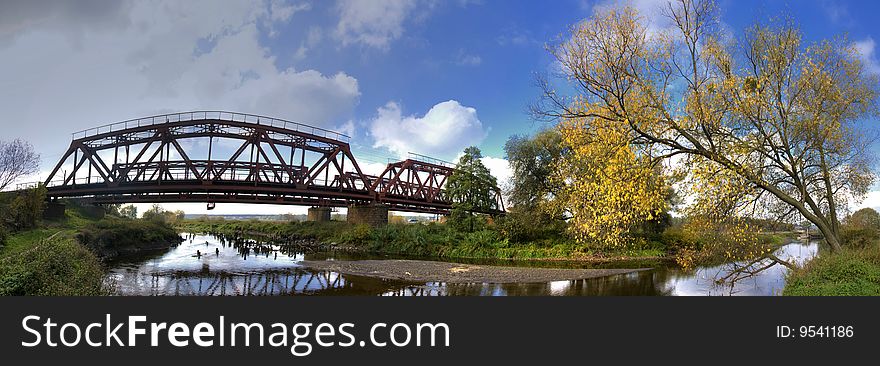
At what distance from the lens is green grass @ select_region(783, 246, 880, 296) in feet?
38.1

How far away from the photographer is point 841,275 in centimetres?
1280

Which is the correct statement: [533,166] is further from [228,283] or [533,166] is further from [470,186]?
[228,283]

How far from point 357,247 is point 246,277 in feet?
74.3

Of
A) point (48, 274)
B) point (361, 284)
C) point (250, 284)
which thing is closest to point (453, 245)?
point (361, 284)

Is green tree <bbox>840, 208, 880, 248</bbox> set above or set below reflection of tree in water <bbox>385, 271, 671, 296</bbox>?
above

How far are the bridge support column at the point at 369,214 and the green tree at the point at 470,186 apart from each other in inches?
496

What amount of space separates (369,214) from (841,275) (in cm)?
5048

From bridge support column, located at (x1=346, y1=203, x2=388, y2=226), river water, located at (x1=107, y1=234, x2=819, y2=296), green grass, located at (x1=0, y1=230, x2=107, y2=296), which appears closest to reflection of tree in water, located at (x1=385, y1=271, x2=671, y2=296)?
river water, located at (x1=107, y1=234, x2=819, y2=296)

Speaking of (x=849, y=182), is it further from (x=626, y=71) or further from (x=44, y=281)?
(x=44, y=281)

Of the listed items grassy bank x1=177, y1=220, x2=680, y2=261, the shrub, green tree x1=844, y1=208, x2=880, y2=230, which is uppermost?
green tree x1=844, y1=208, x2=880, y2=230

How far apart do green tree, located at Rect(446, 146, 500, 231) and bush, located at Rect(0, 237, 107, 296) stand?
32150mm

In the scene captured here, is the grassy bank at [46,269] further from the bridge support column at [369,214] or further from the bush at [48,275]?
the bridge support column at [369,214]

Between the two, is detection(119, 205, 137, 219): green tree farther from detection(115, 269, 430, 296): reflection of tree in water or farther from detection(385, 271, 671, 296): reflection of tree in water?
detection(385, 271, 671, 296): reflection of tree in water

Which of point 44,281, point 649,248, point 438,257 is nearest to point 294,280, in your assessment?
point 44,281
